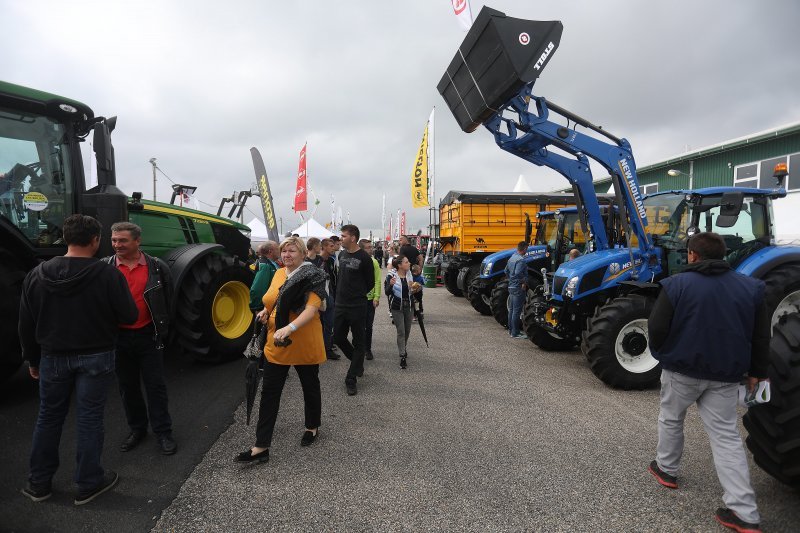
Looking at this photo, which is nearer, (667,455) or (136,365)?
(667,455)

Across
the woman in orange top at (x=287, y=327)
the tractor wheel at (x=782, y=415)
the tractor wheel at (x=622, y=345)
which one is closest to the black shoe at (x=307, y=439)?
the woman in orange top at (x=287, y=327)

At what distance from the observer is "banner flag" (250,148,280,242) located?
9539 millimetres

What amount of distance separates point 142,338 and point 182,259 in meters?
2.00

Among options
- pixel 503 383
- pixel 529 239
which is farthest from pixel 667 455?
pixel 529 239

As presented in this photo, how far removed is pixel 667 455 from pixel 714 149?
15.8 metres

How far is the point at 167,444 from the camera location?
3.14 m

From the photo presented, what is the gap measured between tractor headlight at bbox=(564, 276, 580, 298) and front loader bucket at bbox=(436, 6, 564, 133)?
2337mm

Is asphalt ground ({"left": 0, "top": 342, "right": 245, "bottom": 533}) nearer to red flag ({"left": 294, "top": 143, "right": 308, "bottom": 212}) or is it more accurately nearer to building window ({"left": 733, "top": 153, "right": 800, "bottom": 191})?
red flag ({"left": 294, "top": 143, "right": 308, "bottom": 212})

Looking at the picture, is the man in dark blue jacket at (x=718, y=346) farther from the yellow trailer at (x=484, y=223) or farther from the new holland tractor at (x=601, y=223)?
the yellow trailer at (x=484, y=223)

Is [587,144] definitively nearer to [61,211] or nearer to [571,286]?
[571,286]

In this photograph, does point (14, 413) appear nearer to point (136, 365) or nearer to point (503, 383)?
point (136, 365)

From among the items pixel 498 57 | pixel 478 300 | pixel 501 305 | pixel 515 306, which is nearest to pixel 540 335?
pixel 515 306

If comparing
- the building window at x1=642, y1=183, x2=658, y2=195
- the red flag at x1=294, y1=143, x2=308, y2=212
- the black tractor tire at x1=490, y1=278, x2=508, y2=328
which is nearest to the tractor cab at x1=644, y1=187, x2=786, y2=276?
the black tractor tire at x1=490, y1=278, x2=508, y2=328

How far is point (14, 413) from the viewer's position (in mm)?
3740
